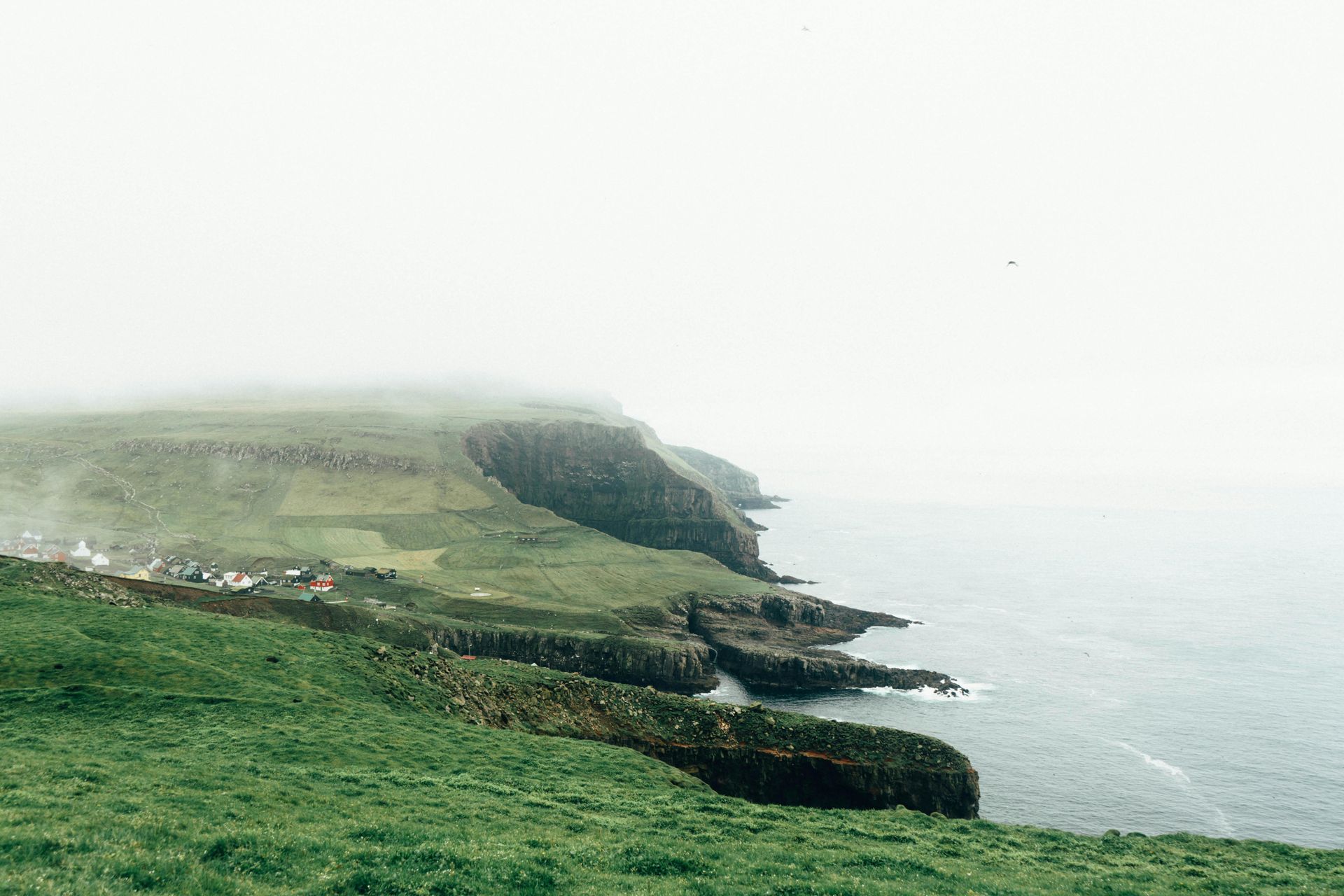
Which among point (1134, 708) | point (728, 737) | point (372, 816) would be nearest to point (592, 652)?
point (728, 737)

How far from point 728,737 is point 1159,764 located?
207ft

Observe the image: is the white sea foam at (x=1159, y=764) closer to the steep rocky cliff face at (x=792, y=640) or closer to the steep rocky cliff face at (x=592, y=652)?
the steep rocky cliff face at (x=792, y=640)

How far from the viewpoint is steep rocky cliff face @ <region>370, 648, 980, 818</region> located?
48719 mm

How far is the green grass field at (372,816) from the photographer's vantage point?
16.2m

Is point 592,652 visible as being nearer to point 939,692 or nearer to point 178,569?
point 939,692

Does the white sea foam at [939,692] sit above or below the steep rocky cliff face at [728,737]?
below

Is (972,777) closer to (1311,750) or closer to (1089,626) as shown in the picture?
(1311,750)

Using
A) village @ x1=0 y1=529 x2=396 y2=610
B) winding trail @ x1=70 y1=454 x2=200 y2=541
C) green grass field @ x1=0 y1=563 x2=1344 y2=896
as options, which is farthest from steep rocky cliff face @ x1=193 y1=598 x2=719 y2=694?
winding trail @ x1=70 y1=454 x2=200 y2=541

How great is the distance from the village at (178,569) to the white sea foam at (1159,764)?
406ft

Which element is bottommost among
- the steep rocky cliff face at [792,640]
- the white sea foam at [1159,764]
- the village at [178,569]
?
the steep rocky cliff face at [792,640]

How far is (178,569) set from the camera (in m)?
131

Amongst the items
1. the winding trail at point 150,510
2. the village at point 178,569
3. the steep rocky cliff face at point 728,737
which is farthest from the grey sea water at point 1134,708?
the winding trail at point 150,510

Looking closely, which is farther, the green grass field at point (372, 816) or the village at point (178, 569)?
the village at point (178, 569)

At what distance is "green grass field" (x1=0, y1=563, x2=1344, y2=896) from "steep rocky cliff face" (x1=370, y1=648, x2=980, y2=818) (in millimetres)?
6790
